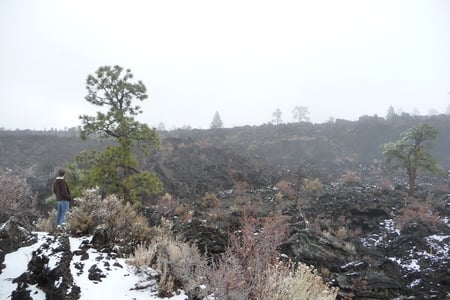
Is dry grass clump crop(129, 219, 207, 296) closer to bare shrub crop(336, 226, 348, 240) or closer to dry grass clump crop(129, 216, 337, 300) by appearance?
dry grass clump crop(129, 216, 337, 300)

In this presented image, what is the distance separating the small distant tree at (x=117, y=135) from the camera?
11.4 metres

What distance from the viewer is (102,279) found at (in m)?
4.99

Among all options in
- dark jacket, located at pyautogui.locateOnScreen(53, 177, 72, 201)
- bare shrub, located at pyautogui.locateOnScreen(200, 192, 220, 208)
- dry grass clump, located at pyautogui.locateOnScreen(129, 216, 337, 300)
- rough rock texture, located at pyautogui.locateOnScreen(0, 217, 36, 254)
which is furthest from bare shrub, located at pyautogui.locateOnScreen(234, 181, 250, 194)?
rough rock texture, located at pyautogui.locateOnScreen(0, 217, 36, 254)

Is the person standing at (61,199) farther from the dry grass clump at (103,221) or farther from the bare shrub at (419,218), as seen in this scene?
the bare shrub at (419,218)

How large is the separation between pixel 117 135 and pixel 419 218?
47.2 feet

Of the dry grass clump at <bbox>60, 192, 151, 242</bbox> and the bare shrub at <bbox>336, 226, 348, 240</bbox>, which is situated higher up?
the dry grass clump at <bbox>60, 192, 151, 242</bbox>

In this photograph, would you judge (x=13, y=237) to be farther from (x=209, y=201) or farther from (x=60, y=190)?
(x=209, y=201)

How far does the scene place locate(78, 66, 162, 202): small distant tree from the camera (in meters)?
11.4

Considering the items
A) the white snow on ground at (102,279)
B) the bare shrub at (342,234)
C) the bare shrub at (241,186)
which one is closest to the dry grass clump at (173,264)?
the white snow on ground at (102,279)

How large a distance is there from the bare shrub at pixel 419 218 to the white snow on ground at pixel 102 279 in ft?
42.5

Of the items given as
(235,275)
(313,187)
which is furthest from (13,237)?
(313,187)

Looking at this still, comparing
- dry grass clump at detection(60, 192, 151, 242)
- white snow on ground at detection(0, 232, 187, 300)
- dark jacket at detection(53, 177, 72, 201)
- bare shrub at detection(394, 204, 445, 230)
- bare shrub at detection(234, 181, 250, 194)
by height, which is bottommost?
bare shrub at detection(394, 204, 445, 230)

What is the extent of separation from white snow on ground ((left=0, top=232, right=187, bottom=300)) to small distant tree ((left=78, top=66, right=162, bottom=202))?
570 centimetres

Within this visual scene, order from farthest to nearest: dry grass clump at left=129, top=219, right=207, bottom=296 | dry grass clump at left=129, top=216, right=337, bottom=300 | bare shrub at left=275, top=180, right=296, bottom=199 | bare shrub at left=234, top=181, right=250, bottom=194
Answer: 1. bare shrub at left=234, top=181, right=250, bottom=194
2. bare shrub at left=275, top=180, right=296, bottom=199
3. dry grass clump at left=129, top=219, right=207, bottom=296
4. dry grass clump at left=129, top=216, right=337, bottom=300
